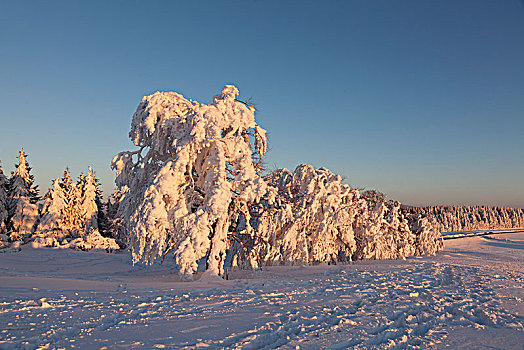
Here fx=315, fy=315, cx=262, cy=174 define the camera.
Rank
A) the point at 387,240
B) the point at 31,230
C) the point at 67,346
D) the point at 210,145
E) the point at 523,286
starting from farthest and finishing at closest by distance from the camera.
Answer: the point at 31,230
the point at 387,240
the point at 210,145
the point at 523,286
the point at 67,346

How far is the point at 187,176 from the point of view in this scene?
458 inches

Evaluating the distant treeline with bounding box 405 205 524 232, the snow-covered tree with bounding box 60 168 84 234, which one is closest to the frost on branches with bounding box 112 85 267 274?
the snow-covered tree with bounding box 60 168 84 234

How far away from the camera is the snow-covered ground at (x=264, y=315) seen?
4.16 metres

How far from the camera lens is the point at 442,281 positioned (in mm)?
9898

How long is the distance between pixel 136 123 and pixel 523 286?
13.6 m

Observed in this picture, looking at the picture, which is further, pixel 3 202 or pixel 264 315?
pixel 3 202

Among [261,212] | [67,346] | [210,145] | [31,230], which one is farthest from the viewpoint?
[31,230]

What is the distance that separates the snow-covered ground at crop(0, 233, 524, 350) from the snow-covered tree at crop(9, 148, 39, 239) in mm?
24376

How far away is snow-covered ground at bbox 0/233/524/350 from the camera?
416 cm

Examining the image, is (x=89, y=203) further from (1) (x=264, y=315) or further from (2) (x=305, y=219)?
(1) (x=264, y=315)

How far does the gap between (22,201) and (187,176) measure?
990 inches

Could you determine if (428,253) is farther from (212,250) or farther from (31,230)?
(31,230)

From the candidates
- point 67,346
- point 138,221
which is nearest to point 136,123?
point 138,221

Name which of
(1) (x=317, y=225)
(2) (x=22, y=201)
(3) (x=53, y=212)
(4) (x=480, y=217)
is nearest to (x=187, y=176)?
(1) (x=317, y=225)
